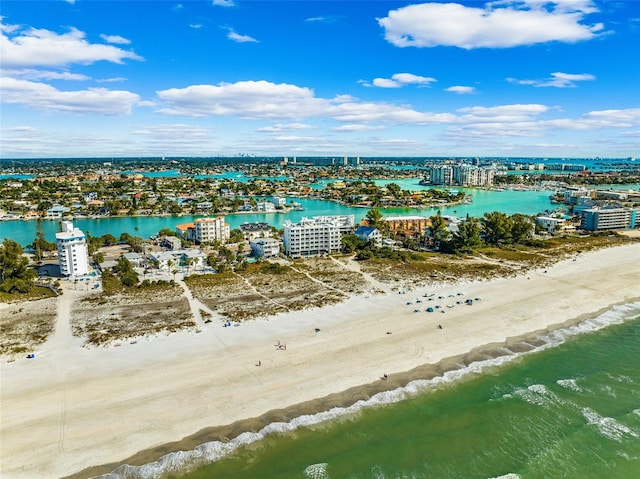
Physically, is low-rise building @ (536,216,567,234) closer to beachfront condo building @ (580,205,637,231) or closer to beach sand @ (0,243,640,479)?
beachfront condo building @ (580,205,637,231)

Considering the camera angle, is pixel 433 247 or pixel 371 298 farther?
pixel 433 247

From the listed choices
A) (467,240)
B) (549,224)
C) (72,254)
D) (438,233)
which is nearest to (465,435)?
(467,240)

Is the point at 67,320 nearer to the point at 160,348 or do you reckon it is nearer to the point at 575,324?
the point at 160,348

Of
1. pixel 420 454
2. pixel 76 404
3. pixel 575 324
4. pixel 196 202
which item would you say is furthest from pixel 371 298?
pixel 196 202

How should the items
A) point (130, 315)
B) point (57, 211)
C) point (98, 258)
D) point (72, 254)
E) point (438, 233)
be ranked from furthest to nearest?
1. point (57, 211)
2. point (438, 233)
3. point (98, 258)
4. point (72, 254)
5. point (130, 315)

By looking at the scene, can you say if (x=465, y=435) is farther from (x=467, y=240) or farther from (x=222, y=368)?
(x=467, y=240)

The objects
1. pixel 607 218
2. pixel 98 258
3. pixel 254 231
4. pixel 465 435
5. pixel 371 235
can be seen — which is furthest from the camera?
pixel 607 218
